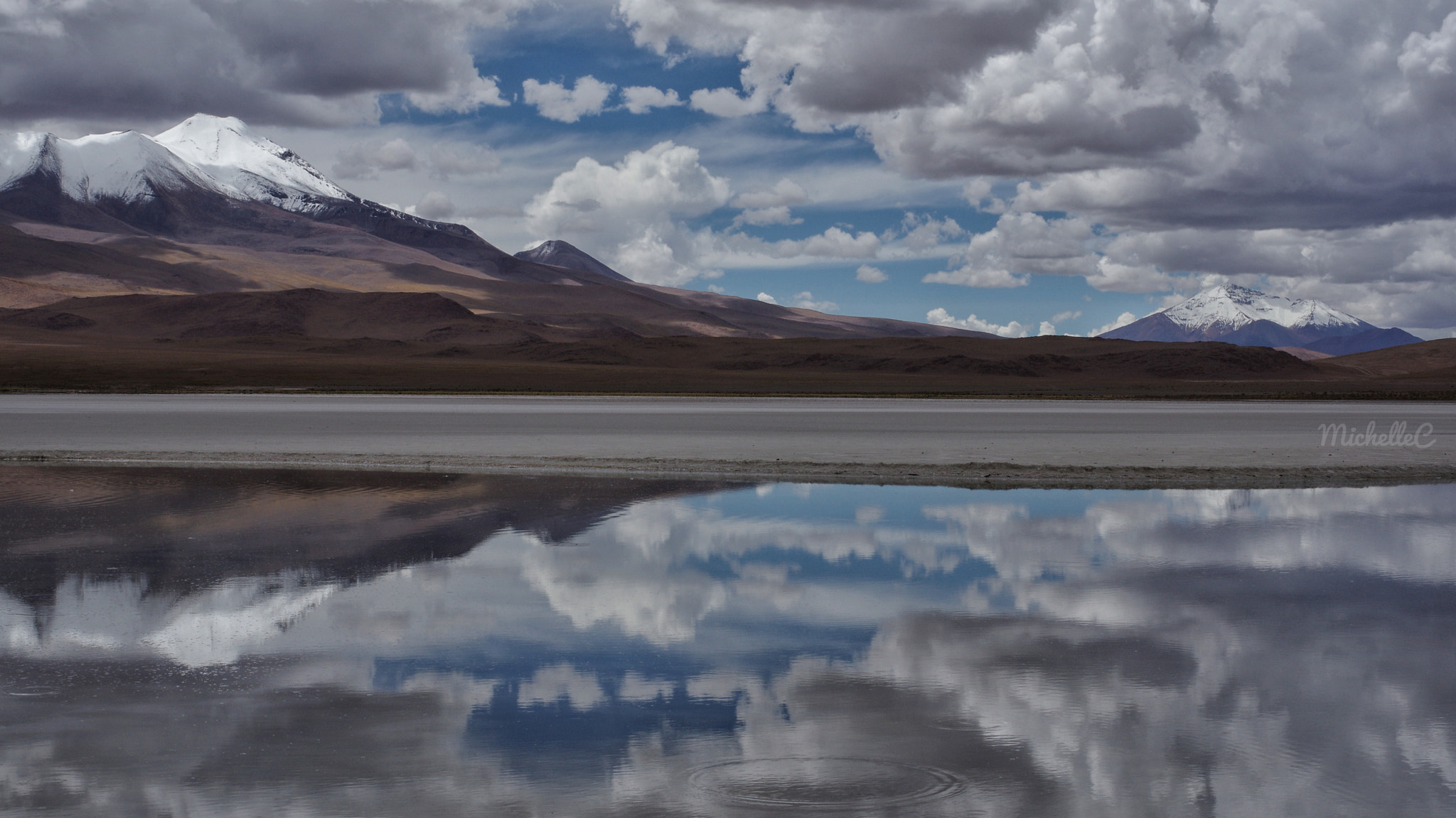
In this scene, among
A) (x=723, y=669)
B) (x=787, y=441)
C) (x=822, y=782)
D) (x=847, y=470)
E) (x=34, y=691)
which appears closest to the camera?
(x=822, y=782)

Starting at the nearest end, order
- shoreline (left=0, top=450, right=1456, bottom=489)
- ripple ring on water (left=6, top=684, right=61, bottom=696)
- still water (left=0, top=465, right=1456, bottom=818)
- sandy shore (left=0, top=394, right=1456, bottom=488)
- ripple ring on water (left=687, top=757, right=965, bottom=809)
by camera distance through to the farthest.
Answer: ripple ring on water (left=687, top=757, right=965, bottom=809)
still water (left=0, top=465, right=1456, bottom=818)
ripple ring on water (left=6, top=684, right=61, bottom=696)
shoreline (left=0, top=450, right=1456, bottom=489)
sandy shore (left=0, top=394, right=1456, bottom=488)

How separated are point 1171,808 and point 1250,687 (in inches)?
93.7

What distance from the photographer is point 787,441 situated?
104 ft

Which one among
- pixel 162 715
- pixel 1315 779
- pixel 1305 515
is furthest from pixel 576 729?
pixel 1305 515

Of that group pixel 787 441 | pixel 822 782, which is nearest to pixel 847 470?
pixel 787 441

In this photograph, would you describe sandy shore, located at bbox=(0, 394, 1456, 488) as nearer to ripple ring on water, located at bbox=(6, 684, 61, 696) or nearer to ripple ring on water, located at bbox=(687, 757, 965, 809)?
ripple ring on water, located at bbox=(6, 684, 61, 696)

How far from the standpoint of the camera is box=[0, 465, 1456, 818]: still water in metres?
5.98

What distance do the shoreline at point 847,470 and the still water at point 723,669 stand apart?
236 inches

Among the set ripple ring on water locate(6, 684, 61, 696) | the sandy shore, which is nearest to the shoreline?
the sandy shore

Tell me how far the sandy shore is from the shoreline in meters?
0.07

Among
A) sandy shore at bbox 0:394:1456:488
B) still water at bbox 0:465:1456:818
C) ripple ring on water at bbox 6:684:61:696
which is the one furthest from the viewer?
sandy shore at bbox 0:394:1456:488

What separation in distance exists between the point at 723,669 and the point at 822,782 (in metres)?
2.21

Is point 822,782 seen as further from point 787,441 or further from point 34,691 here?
point 787,441

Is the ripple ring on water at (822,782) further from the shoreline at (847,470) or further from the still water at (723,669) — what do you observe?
the shoreline at (847,470)
